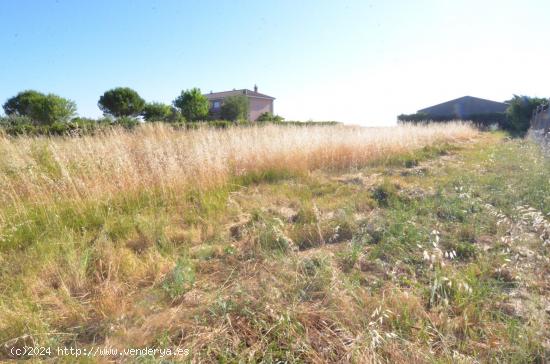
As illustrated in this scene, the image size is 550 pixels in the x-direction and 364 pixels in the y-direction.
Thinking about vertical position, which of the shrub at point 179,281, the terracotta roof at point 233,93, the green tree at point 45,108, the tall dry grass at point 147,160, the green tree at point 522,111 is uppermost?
the terracotta roof at point 233,93

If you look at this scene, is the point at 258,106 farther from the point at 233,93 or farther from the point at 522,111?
the point at 522,111

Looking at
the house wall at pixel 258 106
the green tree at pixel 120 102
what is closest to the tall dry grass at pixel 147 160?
the green tree at pixel 120 102

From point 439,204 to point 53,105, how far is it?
27.2 m

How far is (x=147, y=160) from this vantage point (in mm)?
3594

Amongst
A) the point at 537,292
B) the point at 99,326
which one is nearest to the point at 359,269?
the point at 537,292

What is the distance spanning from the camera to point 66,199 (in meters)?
2.71

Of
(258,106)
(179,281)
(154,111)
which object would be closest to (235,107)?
(154,111)

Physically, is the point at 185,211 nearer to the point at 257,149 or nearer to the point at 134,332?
the point at 134,332

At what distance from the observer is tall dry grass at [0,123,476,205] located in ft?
9.23

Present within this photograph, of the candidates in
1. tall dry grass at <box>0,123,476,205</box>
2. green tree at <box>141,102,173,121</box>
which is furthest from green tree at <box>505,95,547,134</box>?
green tree at <box>141,102,173,121</box>

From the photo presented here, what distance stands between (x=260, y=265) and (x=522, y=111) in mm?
27451

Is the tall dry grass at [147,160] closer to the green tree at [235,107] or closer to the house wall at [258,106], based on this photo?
the green tree at [235,107]

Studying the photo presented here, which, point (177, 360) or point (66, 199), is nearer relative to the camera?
point (177, 360)

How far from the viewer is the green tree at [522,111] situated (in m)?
18.9
